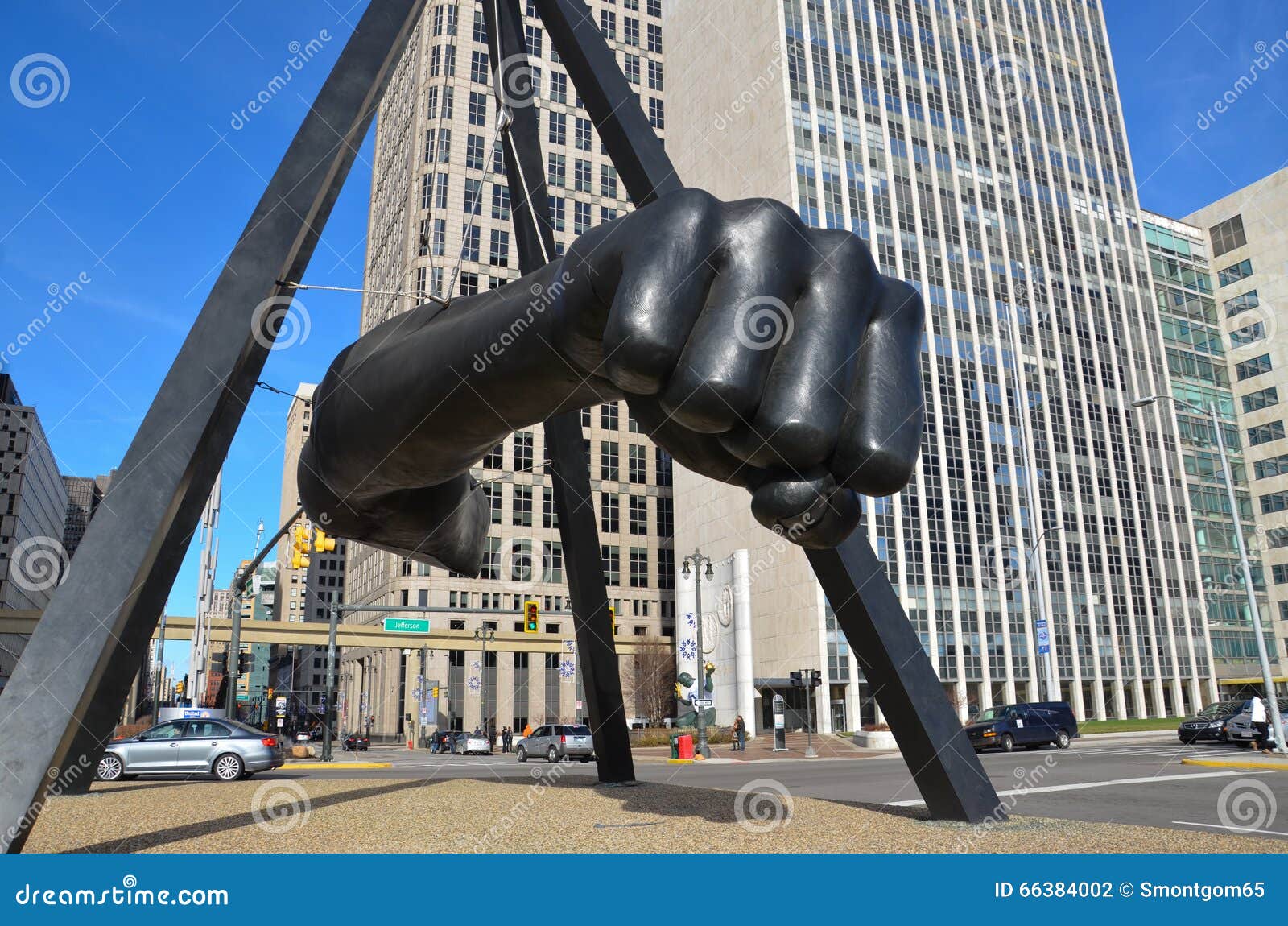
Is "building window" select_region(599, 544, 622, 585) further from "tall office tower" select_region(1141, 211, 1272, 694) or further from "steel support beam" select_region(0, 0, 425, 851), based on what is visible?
"steel support beam" select_region(0, 0, 425, 851)

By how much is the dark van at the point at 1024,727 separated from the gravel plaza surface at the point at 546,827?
22404mm

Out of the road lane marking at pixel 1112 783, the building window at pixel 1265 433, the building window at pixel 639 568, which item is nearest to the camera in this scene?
the road lane marking at pixel 1112 783

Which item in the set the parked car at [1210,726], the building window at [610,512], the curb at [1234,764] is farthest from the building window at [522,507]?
the curb at [1234,764]

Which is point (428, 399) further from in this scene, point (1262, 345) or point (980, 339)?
point (1262, 345)

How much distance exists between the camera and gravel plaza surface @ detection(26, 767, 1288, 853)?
216 inches

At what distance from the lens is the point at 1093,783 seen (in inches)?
619

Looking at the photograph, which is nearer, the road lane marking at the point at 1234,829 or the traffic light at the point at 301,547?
the road lane marking at the point at 1234,829

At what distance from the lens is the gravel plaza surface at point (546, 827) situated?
18.0ft

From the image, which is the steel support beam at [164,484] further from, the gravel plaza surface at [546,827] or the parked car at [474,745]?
the parked car at [474,745]

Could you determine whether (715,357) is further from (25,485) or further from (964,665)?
(25,485)

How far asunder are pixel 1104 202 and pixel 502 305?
268ft

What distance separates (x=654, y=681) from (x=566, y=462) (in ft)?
203

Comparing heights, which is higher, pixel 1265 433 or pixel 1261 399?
pixel 1261 399

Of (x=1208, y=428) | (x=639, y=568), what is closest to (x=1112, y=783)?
(x=639, y=568)
